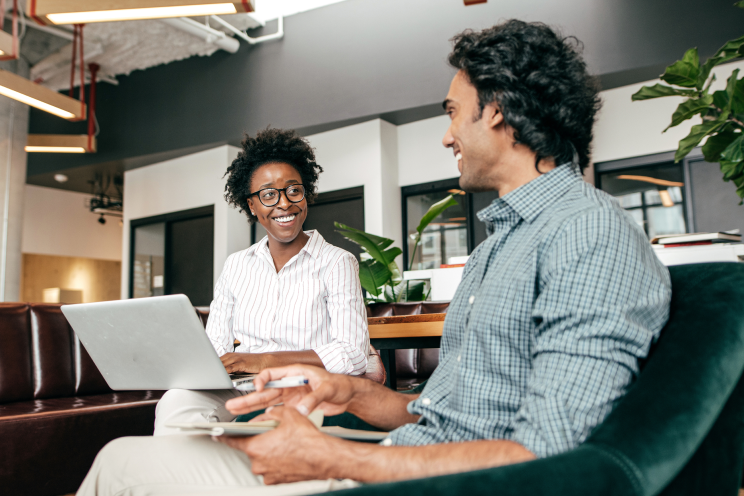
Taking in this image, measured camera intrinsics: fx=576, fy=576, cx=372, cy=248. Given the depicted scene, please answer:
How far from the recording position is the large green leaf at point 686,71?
8.28 feet

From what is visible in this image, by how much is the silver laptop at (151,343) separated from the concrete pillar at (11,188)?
522cm

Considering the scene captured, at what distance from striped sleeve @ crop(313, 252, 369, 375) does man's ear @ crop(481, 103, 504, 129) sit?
2.62 feet

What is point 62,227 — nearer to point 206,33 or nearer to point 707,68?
point 206,33

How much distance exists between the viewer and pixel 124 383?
1.43m

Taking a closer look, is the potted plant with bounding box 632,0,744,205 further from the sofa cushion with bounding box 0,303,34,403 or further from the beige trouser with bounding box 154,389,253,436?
the sofa cushion with bounding box 0,303,34,403

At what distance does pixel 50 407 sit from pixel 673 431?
6.80 ft

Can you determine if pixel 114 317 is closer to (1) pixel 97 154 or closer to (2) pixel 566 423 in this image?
(2) pixel 566 423

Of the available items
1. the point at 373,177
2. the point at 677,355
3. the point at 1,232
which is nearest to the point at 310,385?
the point at 677,355

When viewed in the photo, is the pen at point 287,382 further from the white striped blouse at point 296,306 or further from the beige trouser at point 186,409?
the white striped blouse at point 296,306

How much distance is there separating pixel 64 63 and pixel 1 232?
1.90 metres

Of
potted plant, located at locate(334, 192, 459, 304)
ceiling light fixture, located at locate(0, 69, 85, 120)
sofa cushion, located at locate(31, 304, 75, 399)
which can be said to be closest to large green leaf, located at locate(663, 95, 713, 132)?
potted plant, located at locate(334, 192, 459, 304)

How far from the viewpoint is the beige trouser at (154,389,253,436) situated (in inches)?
51.8

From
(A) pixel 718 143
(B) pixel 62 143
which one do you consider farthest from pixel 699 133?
(B) pixel 62 143

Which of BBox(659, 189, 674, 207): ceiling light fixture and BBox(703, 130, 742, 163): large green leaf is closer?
BBox(703, 130, 742, 163): large green leaf
